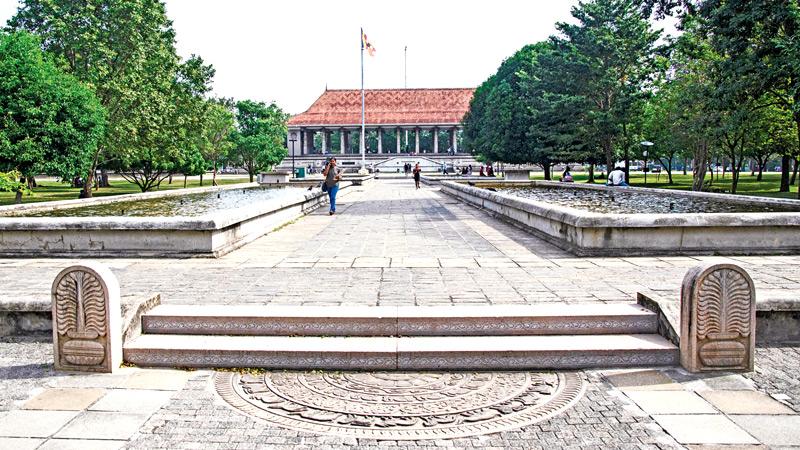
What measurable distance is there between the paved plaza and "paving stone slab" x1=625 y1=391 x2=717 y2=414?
0.05ft

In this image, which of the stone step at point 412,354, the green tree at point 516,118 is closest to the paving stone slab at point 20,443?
the stone step at point 412,354

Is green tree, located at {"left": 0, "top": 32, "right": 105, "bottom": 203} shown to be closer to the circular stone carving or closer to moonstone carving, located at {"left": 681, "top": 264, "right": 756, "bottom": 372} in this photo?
the circular stone carving

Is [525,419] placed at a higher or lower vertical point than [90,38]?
lower

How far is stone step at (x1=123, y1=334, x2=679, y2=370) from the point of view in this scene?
549cm

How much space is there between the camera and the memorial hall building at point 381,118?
347 feet

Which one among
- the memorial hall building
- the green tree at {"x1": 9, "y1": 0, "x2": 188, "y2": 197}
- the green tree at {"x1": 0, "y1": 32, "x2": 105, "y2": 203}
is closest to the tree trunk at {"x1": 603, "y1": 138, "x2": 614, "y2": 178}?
the green tree at {"x1": 9, "y1": 0, "x2": 188, "y2": 197}

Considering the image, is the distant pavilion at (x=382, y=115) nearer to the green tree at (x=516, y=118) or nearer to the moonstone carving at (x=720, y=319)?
the green tree at (x=516, y=118)

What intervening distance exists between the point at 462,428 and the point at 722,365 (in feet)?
8.34

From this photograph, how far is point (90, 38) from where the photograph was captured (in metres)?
29.3

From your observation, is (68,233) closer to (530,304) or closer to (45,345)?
(45,345)

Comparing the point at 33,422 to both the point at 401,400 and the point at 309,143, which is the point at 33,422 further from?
the point at 309,143

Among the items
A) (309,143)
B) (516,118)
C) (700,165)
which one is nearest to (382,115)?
(309,143)

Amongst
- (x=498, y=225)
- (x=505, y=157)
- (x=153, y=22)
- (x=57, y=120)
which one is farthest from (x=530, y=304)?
(x=505, y=157)

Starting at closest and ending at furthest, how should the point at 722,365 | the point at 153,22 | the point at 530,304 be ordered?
the point at 722,365 → the point at 530,304 → the point at 153,22
